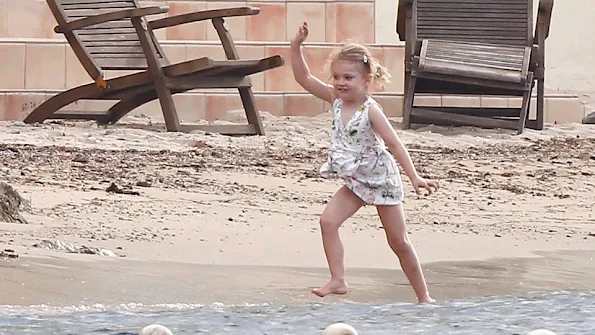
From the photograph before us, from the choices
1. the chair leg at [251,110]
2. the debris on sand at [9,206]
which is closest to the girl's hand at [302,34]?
the debris on sand at [9,206]

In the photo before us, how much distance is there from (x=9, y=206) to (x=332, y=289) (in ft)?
5.68

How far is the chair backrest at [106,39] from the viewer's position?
32.7 ft

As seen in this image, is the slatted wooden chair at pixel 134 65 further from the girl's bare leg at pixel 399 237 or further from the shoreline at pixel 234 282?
the girl's bare leg at pixel 399 237

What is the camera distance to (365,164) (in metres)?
4.69

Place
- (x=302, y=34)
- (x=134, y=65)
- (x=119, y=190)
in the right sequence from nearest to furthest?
(x=302, y=34) → (x=119, y=190) → (x=134, y=65)

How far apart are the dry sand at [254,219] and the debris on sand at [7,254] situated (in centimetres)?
5

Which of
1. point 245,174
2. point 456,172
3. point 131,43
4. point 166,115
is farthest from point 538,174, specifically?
point 131,43

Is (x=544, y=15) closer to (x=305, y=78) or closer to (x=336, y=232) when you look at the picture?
(x=305, y=78)

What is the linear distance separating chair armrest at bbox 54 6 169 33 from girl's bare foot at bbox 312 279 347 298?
5.12 meters

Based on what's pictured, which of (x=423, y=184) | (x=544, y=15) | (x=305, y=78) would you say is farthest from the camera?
(x=544, y=15)

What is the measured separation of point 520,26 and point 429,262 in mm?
5709

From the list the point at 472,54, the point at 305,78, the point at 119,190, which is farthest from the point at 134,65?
the point at 305,78

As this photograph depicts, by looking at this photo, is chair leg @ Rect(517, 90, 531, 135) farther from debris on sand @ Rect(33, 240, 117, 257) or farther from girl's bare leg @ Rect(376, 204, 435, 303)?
girl's bare leg @ Rect(376, 204, 435, 303)

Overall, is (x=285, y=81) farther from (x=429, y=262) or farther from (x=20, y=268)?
(x=20, y=268)
